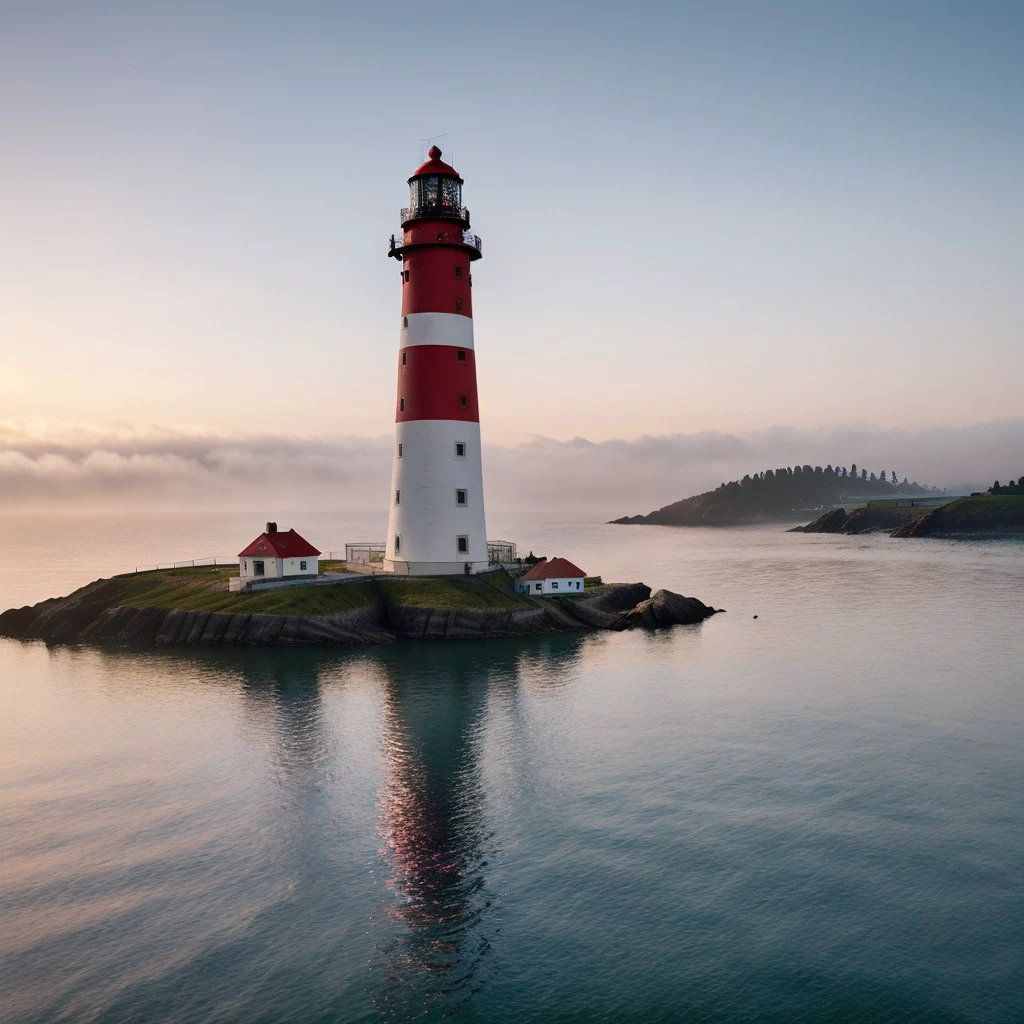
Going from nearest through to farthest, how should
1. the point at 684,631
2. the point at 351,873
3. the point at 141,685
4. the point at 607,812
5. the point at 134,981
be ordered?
1. the point at 134,981
2. the point at 351,873
3. the point at 607,812
4. the point at 141,685
5. the point at 684,631

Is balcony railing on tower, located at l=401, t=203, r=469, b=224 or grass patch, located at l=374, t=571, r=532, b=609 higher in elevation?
balcony railing on tower, located at l=401, t=203, r=469, b=224

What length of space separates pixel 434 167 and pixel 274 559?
30.8 meters

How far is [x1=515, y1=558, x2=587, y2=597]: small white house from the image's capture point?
63031mm

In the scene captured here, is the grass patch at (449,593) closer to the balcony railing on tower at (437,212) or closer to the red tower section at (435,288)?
the red tower section at (435,288)

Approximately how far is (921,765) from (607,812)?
1334 centimetres

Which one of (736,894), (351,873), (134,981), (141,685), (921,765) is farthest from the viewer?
(141,685)

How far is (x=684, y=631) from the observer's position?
6109 centimetres

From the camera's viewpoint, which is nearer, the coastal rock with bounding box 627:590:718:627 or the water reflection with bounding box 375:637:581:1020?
the water reflection with bounding box 375:637:581:1020

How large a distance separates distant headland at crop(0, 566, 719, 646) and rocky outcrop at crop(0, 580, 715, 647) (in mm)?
71

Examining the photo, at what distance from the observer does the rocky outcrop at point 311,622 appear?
52906mm

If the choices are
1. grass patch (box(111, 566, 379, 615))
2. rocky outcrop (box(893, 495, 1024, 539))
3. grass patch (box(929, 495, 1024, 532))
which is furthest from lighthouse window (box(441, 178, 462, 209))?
grass patch (box(929, 495, 1024, 532))

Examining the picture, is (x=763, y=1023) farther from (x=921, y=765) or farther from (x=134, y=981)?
(x=921, y=765)

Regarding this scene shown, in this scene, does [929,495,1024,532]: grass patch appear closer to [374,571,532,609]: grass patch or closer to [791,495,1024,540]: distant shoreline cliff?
[791,495,1024,540]: distant shoreline cliff

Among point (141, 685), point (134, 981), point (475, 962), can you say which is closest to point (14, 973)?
point (134, 981)
